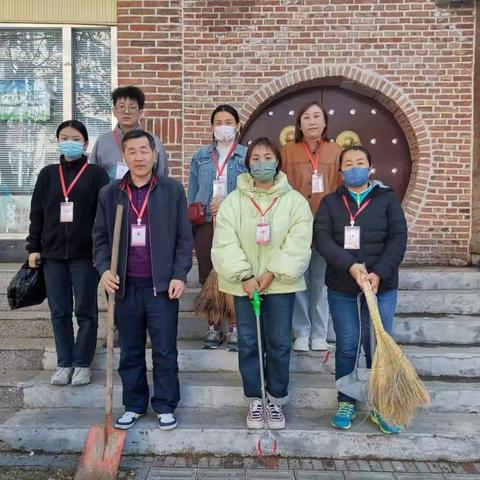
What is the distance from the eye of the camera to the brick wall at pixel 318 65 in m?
6.27

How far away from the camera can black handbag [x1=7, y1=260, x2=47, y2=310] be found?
13.1 ft

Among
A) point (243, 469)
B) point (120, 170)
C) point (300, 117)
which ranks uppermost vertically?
point (300, 117)

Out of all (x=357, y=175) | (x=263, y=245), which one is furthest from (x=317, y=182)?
(x=263, y=245)

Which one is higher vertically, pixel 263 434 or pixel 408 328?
pixel 408 328

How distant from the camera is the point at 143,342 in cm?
361

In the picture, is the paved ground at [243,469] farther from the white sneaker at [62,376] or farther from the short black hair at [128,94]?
the short black hair at [128,94]

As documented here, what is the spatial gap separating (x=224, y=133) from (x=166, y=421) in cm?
226

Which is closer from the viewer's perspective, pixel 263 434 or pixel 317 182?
pixel 263 434

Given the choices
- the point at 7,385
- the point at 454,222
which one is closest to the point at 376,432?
the point at 7,385

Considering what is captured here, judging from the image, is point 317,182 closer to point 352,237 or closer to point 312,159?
point 312,159

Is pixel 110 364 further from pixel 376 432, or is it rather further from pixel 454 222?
pixel 454 222

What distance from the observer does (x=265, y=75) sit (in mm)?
6336

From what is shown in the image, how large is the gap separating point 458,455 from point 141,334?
2.34 metres

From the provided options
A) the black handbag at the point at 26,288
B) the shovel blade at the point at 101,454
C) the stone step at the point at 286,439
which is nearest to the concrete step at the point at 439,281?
the stone step at the point at 286,439
